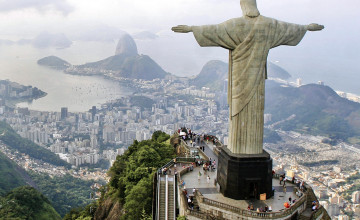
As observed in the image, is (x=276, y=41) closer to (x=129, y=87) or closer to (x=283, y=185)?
(x=283, y=185)

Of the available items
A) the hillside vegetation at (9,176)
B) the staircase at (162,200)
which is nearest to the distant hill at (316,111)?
the hillside vegetation at (9,176)

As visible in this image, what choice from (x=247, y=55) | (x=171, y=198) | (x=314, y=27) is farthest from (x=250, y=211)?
(x=314, y=27)

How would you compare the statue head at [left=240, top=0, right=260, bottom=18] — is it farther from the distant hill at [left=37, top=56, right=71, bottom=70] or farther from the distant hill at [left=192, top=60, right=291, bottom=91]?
the distant hill at [left=37, top=56, right=71, bottom=70]

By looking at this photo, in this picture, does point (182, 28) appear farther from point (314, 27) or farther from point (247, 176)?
point (247, 176)

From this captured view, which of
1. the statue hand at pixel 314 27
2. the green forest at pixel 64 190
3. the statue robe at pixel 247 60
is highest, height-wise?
the statue hand at pixel 314 27

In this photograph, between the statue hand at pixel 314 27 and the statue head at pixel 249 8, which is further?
the statue hand at pixel 314 27

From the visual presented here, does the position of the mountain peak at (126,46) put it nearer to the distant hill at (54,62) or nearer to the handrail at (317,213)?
the distant hill at (54,62)

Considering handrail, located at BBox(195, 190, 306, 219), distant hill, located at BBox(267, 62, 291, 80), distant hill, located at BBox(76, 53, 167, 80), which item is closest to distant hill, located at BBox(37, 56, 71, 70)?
distant hill, located at BBox(76, 53, 167, 80)
